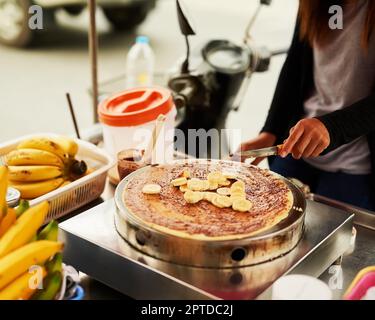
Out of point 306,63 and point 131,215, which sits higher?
point 306,63

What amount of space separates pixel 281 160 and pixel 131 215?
0.97m

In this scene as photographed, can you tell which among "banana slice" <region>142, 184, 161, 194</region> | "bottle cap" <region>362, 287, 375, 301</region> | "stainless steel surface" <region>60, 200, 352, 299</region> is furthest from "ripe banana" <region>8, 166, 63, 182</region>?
"bottle cap" <region>362, 287, 375, 301</region>

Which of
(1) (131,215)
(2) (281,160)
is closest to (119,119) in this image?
(1) (131,215)

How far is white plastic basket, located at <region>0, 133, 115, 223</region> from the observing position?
1.60m

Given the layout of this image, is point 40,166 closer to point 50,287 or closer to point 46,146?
point 46,146

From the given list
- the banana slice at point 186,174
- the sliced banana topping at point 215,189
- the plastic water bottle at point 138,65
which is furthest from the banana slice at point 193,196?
the plastic water bottle at point 138,65

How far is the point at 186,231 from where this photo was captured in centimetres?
125

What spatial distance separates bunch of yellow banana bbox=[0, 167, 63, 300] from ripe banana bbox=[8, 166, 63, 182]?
37 centimetres

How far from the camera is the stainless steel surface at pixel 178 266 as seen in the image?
1.21 metres

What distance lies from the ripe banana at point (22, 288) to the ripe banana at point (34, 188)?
19.8 inches

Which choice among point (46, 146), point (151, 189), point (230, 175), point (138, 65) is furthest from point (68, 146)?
point (138, 65)

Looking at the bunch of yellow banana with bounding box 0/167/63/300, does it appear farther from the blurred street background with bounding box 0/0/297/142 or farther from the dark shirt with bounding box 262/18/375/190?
the blurred street background with bounding box 0/0/297/142

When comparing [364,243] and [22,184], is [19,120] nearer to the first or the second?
[22,184]

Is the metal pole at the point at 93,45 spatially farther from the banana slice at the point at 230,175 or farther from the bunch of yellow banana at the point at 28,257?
the bunch of yellow banana at the point at 28,257
